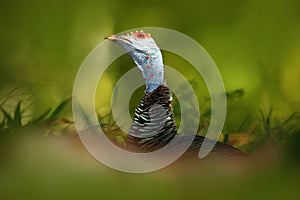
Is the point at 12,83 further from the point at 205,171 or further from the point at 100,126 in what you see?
Result: the point at 205,171

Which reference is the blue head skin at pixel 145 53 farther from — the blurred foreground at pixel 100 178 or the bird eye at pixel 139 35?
the blurred foreground at pixel 100 178

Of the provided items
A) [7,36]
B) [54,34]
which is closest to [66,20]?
[54,34]

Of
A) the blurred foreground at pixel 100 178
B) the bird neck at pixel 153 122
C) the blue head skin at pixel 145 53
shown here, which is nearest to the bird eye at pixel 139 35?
the blue head skin at pixel 145 53

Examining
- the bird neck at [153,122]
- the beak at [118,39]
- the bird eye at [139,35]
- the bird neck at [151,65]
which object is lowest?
the bird neck at [153,122]

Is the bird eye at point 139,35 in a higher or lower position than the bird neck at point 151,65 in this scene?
higher

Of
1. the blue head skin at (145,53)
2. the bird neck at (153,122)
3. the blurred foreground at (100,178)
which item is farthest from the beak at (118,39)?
the blurred foreground at (100,178)

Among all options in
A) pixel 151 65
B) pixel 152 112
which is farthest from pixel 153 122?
pixel 151 65
